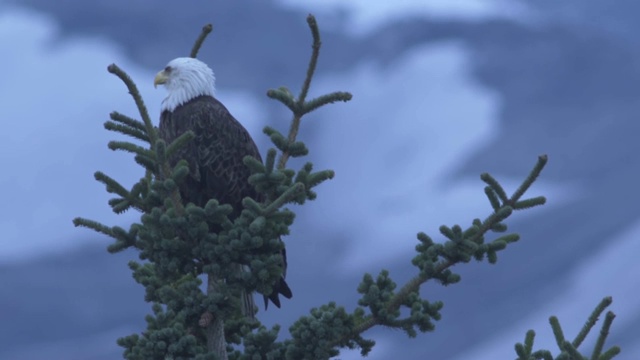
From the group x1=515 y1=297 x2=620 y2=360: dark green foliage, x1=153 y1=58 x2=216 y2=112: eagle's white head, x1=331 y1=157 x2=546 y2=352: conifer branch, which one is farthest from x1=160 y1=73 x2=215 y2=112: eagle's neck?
x1=515 y1=297 x2=620 y2=360: dark green foliage

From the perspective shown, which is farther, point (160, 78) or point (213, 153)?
point (160, 78)

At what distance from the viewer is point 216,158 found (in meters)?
7.17

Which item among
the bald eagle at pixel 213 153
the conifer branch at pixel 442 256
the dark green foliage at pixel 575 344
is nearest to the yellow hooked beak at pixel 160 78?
the bald eagle at pixel 213 153

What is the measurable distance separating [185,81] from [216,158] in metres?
1.09

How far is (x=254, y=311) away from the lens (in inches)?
282

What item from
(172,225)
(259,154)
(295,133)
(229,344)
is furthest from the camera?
(259,154)

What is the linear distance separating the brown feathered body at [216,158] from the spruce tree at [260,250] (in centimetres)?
88

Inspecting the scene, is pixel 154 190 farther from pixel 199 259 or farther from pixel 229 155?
pixel 229 155

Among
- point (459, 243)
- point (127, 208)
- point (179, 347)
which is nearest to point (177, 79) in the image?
point (127, 208)

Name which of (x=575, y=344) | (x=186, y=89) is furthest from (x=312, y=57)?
(x=575, y=344)

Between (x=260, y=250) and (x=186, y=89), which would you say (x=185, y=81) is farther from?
(x=260, y=250)

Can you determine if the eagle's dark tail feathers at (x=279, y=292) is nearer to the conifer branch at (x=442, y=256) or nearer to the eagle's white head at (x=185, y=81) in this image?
the conifer branch at (x=442, y=256)

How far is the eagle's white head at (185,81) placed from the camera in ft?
25.4

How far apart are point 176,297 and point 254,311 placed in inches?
48.5
